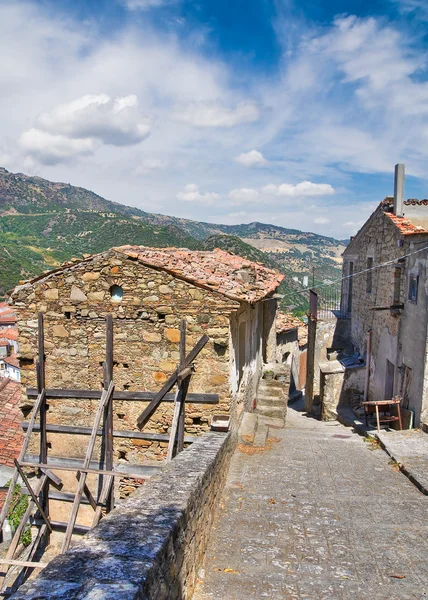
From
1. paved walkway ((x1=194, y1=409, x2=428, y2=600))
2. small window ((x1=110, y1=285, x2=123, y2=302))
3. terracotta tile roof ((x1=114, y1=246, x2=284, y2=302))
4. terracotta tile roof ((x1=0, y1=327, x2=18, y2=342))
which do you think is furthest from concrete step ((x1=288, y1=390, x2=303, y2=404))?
terracotta tile roof ((x1=0, y1=327, x2=18, y2=342))

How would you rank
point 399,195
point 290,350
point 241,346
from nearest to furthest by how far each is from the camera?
point 241,346 → point 399,195 → point 290,350

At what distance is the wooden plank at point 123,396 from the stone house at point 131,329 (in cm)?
12

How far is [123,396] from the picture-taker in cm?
768

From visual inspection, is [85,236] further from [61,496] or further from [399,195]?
[61,496]

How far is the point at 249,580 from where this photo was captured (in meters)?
3.93

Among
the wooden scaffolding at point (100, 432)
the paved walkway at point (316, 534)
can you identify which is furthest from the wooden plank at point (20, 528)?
the paved walkway at point (316, 534)

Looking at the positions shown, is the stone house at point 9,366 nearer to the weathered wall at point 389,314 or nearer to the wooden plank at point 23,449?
the weathered wall at point 389,314

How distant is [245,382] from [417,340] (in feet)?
13.7

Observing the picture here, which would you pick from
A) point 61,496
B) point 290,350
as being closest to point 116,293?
point 61,496

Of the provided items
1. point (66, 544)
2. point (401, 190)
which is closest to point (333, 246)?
point (401, 190)

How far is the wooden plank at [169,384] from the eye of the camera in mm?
7316

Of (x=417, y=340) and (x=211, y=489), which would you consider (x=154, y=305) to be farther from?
(x=417, y=340)

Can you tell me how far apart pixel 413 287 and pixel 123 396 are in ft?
24.9

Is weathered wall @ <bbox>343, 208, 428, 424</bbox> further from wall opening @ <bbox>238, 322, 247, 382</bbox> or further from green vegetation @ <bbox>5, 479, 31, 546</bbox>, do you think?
green vegetation @ <bbox>5, 479, 31, 546</bbox>
